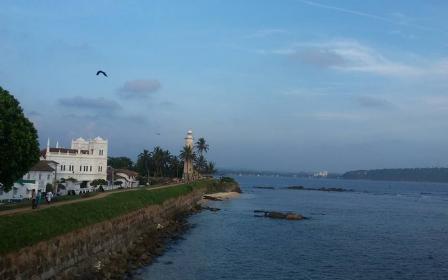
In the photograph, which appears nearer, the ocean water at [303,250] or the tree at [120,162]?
the ocean water at [303,250]

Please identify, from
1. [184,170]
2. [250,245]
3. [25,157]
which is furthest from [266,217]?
[184,170]

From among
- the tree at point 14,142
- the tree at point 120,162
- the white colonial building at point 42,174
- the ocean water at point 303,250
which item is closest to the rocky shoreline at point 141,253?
the ocean water at point 303,250

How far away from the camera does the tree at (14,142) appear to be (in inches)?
1379

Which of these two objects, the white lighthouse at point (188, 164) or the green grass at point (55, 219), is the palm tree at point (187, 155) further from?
the green grass at point (55, 219)

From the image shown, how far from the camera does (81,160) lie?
99438mm

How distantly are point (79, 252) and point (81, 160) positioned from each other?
2738 inches

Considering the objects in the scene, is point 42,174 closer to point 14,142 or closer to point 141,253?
point 141,253

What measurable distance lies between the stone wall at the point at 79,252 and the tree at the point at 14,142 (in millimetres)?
6890

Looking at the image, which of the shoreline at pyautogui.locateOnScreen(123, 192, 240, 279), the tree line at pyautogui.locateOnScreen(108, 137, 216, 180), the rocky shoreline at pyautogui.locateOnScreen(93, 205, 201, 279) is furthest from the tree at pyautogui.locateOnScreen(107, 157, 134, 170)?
the rocky shoreline at pyautogui.locateOnScreen(93, 205, 201, 279)

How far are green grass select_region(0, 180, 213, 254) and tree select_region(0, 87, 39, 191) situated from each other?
13.2 ft

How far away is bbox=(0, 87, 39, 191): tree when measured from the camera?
35.0 metres

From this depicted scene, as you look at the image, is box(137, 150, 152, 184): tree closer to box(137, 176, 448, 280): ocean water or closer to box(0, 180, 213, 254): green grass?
box(137, 176, 448, 280): ocean water

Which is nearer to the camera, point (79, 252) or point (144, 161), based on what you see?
point (79, 252)

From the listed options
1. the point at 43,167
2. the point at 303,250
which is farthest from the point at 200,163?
the point at 303,250
